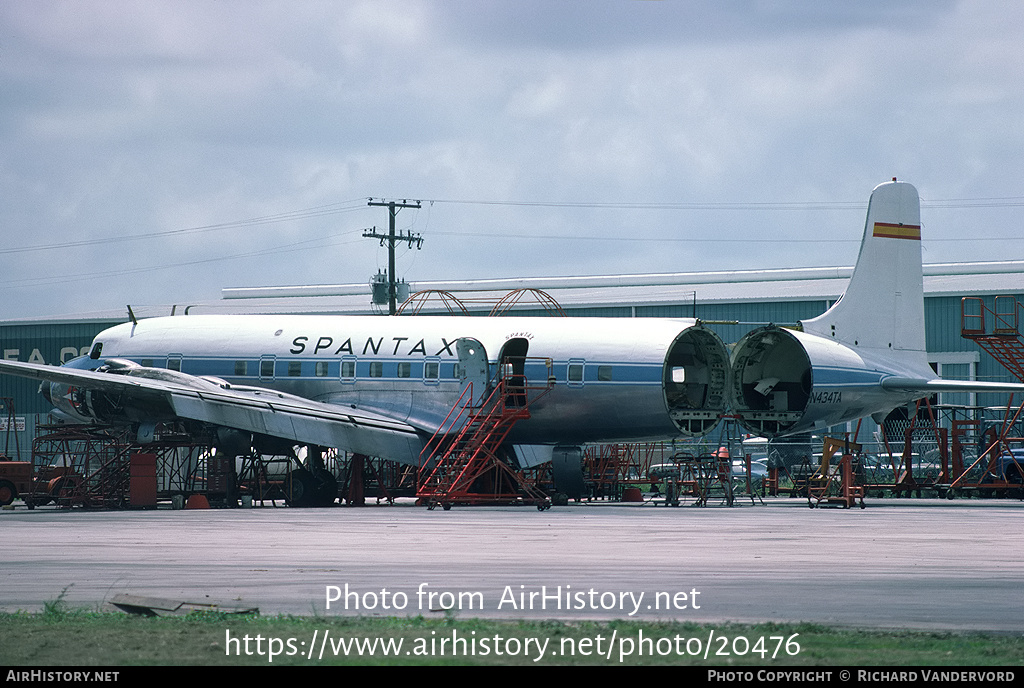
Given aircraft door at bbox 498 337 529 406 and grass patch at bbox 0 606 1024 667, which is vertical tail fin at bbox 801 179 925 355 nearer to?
aircraft door at bbox 498 337 529 406

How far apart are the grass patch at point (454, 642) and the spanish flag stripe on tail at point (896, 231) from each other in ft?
97.5

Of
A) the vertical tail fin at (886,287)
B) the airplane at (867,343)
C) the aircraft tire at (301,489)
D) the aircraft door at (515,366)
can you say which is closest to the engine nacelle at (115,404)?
the aircraft tire at (301,489)

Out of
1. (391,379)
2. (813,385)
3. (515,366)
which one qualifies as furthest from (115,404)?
(813,385)

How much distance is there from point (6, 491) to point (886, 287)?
28713 mm

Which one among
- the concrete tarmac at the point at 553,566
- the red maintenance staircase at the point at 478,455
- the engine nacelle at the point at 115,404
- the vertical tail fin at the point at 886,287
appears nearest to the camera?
the concrete tarmac at the point at 553,566

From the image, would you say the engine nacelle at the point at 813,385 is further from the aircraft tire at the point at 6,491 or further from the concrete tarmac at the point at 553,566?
the aircraft tire at the point at 6,491

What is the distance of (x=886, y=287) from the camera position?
38.9 metres

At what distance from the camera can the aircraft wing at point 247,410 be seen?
113ft

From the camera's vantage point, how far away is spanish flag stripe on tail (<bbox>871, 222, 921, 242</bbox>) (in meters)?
39.2

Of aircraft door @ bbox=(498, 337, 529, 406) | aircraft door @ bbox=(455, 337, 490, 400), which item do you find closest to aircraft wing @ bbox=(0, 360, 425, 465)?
aircraft door @ bbox=(455, 337, 490, 400)

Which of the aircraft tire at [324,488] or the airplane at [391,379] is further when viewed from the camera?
the aircraft tire at [324,488]

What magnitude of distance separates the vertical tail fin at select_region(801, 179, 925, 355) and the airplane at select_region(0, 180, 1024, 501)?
4cm
